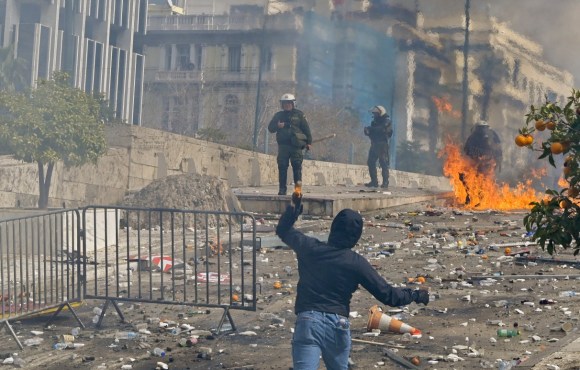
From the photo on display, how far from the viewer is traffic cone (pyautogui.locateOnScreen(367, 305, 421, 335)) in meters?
9.35

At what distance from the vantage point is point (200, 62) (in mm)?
79938

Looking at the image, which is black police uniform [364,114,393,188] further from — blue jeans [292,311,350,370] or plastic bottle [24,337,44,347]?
A: blue jeans [292,311,350,370]

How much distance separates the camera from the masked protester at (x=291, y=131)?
1838 centimetres

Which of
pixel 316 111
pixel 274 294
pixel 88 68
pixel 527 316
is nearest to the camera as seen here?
pixel 527 316

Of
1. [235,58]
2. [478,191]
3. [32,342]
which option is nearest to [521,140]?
[32,342]

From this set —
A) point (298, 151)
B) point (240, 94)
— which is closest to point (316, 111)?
point (240, 94)

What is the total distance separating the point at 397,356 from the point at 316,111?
146 ft

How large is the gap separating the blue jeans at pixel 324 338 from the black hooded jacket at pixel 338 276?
6 centimetres

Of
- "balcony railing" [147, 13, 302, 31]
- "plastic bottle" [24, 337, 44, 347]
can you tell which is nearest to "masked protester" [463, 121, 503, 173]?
"plastic bottle" [24, 337, 44, 347]

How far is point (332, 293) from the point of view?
677 cm

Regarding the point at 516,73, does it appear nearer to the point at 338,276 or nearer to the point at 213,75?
the point at 338,276

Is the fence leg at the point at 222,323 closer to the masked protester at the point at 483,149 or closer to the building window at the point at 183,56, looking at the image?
the masked protester at the point at 483,149

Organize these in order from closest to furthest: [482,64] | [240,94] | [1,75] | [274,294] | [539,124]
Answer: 1. [539,124]
2. [274,294]
3. [482,64]
4. [1,75]
5. [240,94]

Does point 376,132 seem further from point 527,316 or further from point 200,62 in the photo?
point 200,62
